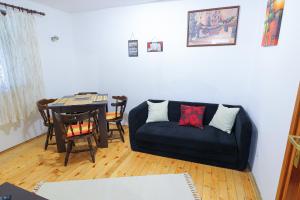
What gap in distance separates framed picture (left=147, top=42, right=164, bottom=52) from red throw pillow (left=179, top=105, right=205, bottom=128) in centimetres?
122

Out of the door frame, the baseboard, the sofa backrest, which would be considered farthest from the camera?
the sofa backrest

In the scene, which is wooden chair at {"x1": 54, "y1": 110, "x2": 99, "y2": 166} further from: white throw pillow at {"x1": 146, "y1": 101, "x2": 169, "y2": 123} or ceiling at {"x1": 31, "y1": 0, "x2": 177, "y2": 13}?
ceiling at {"x1": 31, "y1": 0, "x2": 177, "y2": 13}

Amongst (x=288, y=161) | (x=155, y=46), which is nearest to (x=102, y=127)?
(x=155, y=46)

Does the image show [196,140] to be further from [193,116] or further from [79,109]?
[79,109]

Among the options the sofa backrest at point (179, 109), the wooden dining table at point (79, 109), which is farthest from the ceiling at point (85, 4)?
the sofa backrest at point (179, 109)

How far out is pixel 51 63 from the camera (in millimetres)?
3465

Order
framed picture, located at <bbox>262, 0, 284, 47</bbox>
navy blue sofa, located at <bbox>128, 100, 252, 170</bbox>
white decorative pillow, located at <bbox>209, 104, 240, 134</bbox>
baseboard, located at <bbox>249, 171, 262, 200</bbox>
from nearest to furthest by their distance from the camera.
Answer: framed picture, located at <bbox>262, 0, 284, 47</bbox>
baseboard, located at <bbox>249, 171, 262, 200</bbox>
navy blue sofa, located at <bbox>128, 100, 252, 170</bbox>
white decorative pillow, located at <bbox>209, 104, 240, 134</bbox>

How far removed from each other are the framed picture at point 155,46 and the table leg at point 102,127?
1.42 m

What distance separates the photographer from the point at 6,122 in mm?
2727

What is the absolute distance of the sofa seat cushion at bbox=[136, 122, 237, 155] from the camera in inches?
87.6

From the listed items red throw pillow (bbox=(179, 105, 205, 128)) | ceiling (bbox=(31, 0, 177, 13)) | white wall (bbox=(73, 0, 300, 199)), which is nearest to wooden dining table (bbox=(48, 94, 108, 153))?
white wall (bbox=(73, 0, 300, 199))

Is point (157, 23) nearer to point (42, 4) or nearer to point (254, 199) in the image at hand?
point (42, 4)

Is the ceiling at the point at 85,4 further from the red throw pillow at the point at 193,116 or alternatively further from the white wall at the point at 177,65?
the red throw pillow at the point at 193,116

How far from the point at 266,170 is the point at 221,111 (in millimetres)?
1073
